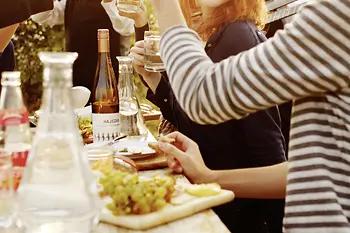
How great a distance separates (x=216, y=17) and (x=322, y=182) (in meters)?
0.88

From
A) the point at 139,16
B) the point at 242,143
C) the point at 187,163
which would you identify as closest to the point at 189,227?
the point at 187,163

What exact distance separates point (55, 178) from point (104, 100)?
2.92 ft

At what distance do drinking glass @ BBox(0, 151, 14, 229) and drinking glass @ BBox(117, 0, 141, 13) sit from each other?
2.78 feet

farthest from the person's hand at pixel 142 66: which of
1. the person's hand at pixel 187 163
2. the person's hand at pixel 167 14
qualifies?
the person's hand at pixel 167 14

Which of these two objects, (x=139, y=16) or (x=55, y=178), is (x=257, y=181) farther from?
(x=139, y=16)

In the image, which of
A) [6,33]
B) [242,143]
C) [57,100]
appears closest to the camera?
[57,100]

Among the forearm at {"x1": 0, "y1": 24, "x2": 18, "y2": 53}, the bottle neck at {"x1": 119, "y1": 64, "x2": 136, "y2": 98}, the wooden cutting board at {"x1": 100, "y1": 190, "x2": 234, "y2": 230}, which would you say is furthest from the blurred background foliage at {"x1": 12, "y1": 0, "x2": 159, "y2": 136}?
the wooden cutting board at {"x1": 100, "y1": 190, "x2": 234, "y2": 230}

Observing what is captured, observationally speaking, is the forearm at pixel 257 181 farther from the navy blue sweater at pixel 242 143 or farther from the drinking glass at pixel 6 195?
the drinking glass at pixel 6 195

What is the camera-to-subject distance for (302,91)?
3.05ft

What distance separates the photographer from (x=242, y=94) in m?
0.94

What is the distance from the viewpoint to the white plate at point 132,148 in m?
1.40

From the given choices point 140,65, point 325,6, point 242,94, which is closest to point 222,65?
point 242,94

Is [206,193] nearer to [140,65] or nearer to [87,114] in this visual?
[140,65]

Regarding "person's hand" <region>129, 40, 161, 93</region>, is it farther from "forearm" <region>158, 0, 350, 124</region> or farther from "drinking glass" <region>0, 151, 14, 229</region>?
"drinking glass" <region>0, 151, 14, 229</region>
